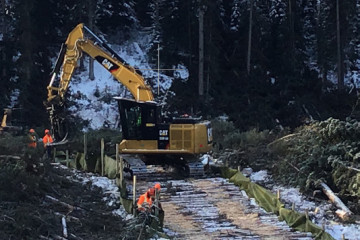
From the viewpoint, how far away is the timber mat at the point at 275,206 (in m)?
11.7

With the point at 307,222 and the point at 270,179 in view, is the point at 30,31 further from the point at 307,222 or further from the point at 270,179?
the point at 307,222

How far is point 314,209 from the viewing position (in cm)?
1435

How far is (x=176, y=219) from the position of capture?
13211mm

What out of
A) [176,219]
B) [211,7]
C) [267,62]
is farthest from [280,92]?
[176,219]

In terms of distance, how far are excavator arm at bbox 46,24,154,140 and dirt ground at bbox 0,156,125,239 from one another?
2929 millimetres

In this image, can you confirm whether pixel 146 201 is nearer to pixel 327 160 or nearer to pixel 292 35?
pixel 327 160

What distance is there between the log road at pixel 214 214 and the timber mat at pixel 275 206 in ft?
0.47

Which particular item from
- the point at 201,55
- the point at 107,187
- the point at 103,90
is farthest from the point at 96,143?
the point at 201,55

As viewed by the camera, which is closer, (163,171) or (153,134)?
(153,134)

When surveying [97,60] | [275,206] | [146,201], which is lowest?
[275,206]

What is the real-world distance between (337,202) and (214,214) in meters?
3.33

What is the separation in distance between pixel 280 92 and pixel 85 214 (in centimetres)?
2888

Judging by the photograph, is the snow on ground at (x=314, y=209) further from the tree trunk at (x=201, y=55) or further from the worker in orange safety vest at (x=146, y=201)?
the tree trunk at (x=201, y=55)

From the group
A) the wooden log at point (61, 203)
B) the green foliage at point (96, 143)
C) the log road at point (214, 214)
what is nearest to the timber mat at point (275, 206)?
the log road at point (214, 214)
